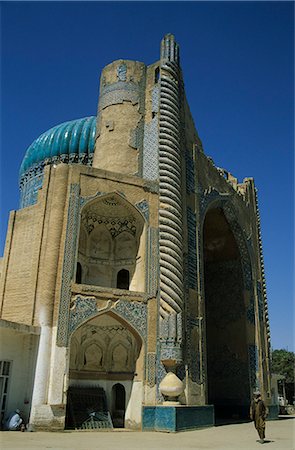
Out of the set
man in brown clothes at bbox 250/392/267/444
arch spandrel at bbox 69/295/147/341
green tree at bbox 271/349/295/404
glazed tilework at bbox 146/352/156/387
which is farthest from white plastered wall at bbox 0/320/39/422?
green tree at bbox 271/349/295/404

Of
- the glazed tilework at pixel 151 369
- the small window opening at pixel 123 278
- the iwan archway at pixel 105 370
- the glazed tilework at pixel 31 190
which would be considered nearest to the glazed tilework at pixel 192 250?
the small window opening at pixel 123 278

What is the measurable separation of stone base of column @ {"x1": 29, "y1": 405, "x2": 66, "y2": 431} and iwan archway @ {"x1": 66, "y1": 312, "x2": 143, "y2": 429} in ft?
3.92

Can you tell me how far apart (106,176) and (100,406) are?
19.3ft

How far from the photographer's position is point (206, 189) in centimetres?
1457

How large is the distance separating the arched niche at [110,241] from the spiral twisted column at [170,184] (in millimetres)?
782

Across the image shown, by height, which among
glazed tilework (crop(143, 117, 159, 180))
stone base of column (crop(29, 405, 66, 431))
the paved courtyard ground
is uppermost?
glazed tilework (crop(143, 117, 159, 180))

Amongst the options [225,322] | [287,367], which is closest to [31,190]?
[225,322]

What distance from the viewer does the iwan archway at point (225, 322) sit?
1543 centimetres

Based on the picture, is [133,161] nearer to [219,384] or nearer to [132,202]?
[132,202]

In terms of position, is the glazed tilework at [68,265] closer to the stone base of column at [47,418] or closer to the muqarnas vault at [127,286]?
the muqarnas vault at [127,286]

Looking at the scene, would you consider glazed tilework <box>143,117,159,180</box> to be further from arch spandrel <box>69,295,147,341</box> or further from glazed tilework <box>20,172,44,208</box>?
glazed tilework <box>20,172,44,208</box>

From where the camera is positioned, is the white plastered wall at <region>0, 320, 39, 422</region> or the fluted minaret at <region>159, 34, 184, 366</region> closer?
the white plastered wall at <region>0, 320, 39, 422</region>

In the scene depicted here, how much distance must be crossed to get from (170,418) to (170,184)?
5.88m

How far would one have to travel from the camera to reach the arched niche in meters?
12.0
